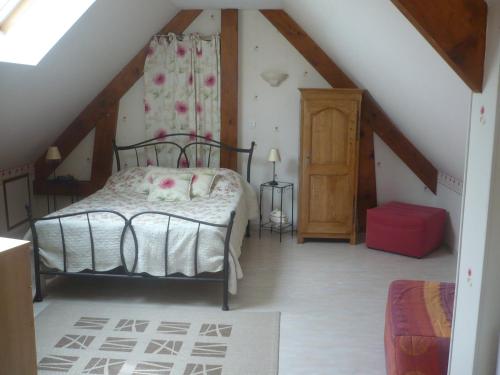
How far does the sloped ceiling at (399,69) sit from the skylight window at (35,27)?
1943 mm

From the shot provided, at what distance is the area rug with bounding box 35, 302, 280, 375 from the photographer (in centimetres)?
276

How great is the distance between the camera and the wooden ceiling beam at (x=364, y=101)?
5230mm

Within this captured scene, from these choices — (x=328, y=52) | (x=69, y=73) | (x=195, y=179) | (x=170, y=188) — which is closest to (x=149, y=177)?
(x=170, y=188)

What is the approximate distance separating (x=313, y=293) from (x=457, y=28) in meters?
2.56

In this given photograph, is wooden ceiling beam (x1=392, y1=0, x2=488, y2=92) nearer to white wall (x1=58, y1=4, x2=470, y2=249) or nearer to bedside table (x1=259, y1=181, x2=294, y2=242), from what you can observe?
white wall (x1=58, y1=4, x2=470, y2=249)

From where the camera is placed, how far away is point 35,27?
3822mm

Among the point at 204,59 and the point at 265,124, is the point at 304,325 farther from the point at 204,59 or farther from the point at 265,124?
the point at 204,59

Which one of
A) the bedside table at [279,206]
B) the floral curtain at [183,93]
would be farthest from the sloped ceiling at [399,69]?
the bedside table at [279,206]

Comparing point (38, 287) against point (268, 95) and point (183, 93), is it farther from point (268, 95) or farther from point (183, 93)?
point (268, 95)

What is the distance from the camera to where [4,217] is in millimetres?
4973

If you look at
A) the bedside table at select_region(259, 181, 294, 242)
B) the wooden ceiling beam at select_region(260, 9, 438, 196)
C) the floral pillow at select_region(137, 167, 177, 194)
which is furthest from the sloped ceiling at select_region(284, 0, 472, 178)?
the floral pillow at select_region(137, 167, 177, 194)

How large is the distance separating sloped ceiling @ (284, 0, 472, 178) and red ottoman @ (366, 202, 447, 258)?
511 millimetres

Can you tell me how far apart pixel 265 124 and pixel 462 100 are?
9.17 ft

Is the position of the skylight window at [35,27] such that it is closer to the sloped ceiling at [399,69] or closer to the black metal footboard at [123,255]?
the black metal footboard at [123,255]
